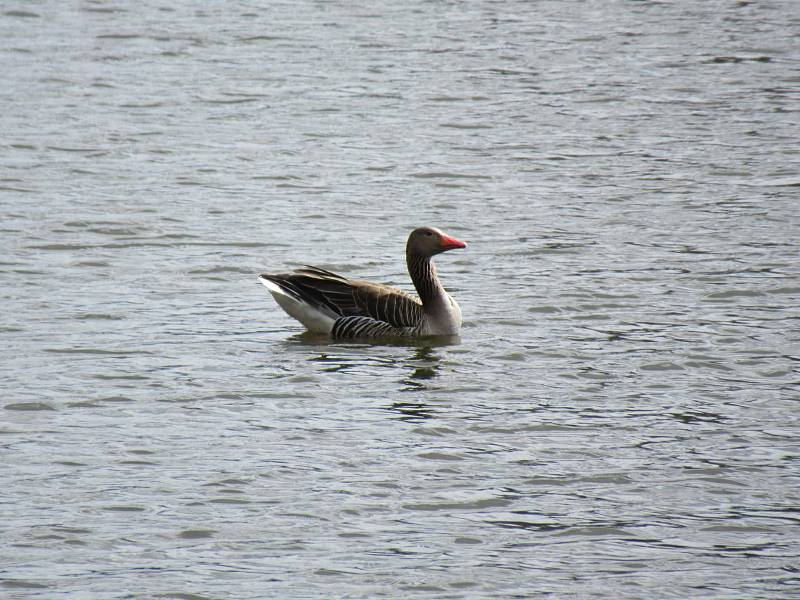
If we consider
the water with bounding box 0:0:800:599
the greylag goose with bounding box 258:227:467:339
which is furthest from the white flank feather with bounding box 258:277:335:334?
the water with bounding box 0:0:800:599

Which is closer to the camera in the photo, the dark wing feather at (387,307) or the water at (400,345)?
the water at (400,345)

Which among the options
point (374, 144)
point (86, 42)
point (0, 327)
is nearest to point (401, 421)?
point (0, 327)

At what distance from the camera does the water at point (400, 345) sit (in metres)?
9.73

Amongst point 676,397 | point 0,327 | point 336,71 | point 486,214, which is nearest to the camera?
point 676,397

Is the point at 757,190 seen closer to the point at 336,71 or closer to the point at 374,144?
the point at 374,144

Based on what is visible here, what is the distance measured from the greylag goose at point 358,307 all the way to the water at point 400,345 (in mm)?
278

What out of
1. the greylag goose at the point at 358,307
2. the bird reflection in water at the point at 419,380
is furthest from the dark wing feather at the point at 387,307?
the bird reflection in water at the point at 419,380

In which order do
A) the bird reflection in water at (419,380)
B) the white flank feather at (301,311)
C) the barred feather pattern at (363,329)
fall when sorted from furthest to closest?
the barred feather pattern at (363,329) < the white flank feather at (301,311) < the bird reflection in water at (419,380)

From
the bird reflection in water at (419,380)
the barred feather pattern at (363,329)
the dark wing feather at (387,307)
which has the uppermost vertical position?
the dark wing feather at (387,307)

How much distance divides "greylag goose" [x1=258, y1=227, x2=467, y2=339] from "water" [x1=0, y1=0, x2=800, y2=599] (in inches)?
10.9

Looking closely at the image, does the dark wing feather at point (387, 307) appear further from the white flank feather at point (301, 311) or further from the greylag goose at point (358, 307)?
the white flank feather at point (301, 311)

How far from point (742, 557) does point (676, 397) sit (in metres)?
3.34

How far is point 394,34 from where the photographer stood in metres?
32.1

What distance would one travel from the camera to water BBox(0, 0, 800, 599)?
9734 mm
